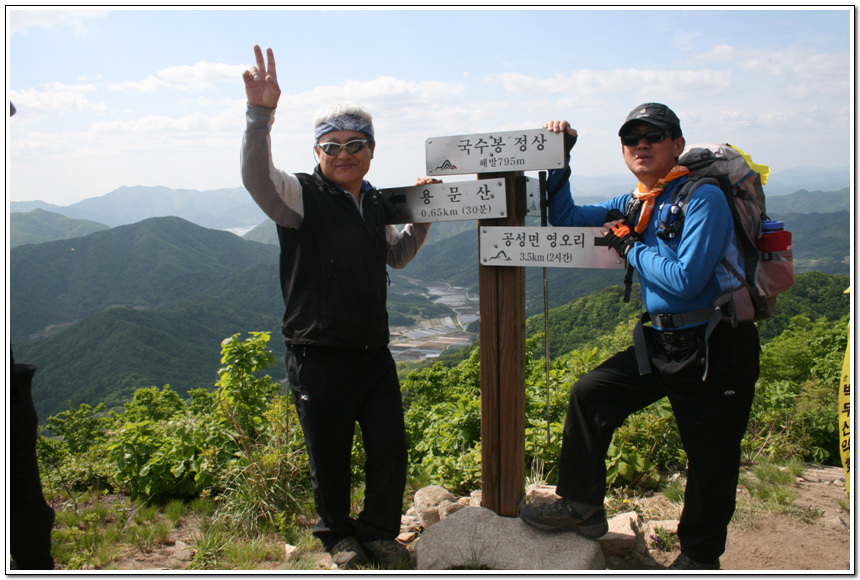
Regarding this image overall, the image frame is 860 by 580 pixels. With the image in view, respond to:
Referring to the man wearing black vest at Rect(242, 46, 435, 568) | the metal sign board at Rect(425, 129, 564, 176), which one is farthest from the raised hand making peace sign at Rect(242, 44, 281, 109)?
the metal sign board at Rect(425, 129, 564, 176)

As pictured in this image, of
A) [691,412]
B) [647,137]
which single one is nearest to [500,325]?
[691,412]

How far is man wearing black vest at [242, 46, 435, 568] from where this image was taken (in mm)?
3111

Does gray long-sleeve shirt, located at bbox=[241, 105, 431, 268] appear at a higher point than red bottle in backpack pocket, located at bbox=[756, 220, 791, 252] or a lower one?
higher

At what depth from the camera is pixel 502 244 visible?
11.2ft

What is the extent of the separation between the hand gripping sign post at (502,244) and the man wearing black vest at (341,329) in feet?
1.38

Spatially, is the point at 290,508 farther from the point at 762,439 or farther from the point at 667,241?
the point at 762,439

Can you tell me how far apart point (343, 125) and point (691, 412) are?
2.24m

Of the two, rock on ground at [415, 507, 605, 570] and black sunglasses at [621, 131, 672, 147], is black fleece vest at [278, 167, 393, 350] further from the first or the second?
black sunglasses at [621, 131, 672, 147]

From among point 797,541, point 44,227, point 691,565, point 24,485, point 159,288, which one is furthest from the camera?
point 44,227

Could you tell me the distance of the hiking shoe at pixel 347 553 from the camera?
3201mm

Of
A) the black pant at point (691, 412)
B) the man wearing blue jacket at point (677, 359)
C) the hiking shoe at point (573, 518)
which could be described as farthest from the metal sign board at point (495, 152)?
the hiking shoe at point (573, 518)

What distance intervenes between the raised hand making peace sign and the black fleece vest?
1.54 ft

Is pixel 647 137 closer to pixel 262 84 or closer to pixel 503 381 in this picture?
pixel 503 381

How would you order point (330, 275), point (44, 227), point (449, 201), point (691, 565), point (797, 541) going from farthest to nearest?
point (44, 227)
point (797, 541)
point (449, 201)
point (330, 275)
point (691, 565)
